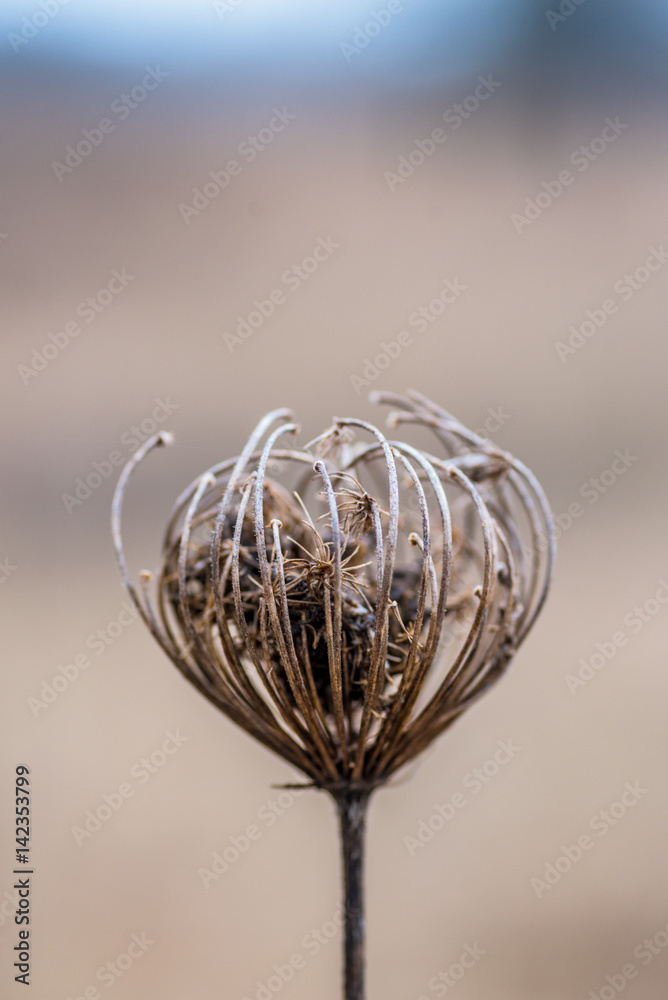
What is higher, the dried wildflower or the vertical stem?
the dried wildflower

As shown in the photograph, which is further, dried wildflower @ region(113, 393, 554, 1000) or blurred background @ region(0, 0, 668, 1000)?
blurred background @ region(0, 0, 668, 1000)

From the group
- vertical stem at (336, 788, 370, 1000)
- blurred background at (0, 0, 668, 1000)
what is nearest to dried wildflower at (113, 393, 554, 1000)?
vertical stem at (336, 788, 370, 1000)

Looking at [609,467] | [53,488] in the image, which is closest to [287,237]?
[53,488]

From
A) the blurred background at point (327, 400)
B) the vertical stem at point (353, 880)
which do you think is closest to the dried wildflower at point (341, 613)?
the vertical stem at point (353, 880)

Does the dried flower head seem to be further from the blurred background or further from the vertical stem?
the blurred background

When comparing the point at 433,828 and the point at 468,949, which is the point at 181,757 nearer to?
the point at 433,828

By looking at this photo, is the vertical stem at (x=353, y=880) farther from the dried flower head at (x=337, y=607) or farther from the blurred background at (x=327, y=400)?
the blurred background at (x=327, y=400)

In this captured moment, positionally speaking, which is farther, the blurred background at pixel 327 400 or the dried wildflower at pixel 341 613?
the blurred background at pixel 327 400

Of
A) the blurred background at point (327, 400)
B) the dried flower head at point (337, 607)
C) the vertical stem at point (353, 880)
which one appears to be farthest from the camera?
the blurred background at point (327, 400)
